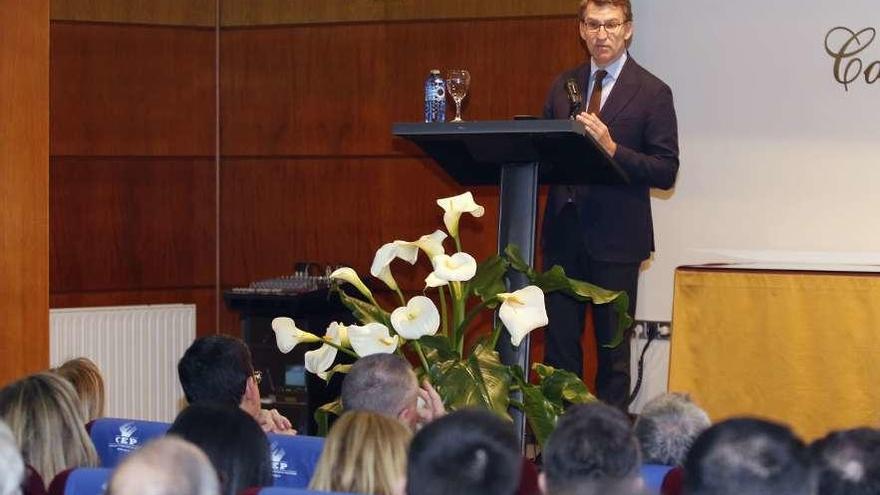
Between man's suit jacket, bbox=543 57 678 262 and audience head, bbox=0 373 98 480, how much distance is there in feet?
6.64

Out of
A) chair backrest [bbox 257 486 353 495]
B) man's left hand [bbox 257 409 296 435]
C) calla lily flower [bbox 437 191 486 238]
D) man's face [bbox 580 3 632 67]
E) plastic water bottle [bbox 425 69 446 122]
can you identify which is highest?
man's face [bbox 580 3 632 67]

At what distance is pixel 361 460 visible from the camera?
98.0 inches

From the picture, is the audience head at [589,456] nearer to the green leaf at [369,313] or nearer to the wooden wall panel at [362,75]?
the green leaf at [369,313]

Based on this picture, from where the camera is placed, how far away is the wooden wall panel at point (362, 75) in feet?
19.8

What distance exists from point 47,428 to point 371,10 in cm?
368

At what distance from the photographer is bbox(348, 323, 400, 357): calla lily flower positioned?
3.78 m

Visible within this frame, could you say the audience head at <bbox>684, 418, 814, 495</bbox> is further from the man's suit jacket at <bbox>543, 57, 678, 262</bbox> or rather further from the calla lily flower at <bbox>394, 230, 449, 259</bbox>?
the man's suit jacket at <bbox>543, 57, 678, 262</bbox>

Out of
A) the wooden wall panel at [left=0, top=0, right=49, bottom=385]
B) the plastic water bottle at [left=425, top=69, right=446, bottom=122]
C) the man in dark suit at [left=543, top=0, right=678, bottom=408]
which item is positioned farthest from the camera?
the wooden wall panel at [left=0, top=0, right=49, bottom=385]

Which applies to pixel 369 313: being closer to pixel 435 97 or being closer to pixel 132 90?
pixel 435 97

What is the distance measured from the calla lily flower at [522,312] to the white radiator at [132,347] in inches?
117

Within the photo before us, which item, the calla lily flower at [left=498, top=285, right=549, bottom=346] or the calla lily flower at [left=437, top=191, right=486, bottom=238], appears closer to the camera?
the calla lily flower at [left=498, top=285, right=549, bottom=346]

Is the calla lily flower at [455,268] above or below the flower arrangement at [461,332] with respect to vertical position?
above

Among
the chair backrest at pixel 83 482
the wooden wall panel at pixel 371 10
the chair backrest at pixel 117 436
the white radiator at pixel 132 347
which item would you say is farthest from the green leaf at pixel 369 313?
the white radiator at pixel 132 347

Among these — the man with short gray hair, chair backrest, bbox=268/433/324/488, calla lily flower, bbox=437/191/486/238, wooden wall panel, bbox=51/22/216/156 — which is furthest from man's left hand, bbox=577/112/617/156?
wooden wall panel, bbox=51/22/216/156
